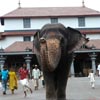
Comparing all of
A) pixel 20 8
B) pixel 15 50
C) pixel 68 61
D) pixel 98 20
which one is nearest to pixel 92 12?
pixel 98 20

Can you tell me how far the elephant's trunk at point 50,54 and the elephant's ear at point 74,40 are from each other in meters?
1.28

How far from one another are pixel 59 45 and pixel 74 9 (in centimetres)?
5646

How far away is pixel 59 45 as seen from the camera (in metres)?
10.6

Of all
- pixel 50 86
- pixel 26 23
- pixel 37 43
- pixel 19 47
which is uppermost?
pixel 37 43

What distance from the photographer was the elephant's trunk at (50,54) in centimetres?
1008

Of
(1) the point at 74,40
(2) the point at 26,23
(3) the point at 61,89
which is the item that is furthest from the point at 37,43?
(2) the point at 26,23

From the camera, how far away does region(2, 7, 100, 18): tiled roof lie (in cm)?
6334

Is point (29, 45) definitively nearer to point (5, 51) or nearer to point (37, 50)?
point (5, 51)

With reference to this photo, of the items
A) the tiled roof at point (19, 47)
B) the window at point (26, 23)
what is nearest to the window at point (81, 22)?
the window at point (26, 23)

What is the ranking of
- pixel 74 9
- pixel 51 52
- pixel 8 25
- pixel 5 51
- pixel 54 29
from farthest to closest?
pixel 74 9 → pixel 8 25 → pixel 5 51 → pixel 54 29 → pixel 51 52

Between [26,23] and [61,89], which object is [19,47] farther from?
[61,89]

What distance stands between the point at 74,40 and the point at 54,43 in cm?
160

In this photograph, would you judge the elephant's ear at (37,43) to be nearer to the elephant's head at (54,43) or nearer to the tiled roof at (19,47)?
the elephant's head at (54,43)

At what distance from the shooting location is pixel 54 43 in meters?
10.4
